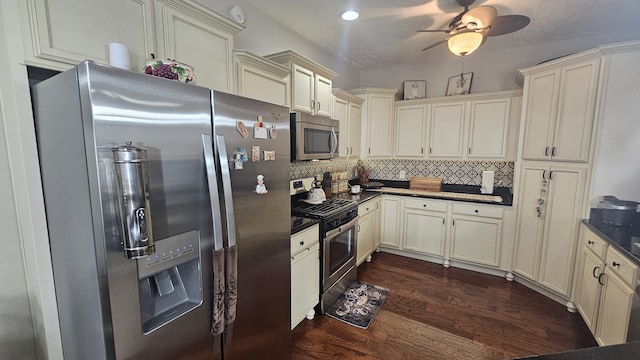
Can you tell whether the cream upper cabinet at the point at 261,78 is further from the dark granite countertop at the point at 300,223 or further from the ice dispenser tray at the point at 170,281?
the ice dispenser tray at the point at 170,281

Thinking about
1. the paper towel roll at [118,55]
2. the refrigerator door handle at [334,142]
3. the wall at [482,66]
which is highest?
the wall at [482,66]

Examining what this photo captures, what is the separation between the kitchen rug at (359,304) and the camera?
2.36 meters

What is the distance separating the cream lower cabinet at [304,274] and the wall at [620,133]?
249 centimetres

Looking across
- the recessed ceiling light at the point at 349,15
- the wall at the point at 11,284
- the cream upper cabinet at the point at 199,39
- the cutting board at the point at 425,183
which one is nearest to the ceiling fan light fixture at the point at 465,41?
the recessed ceiling light at the point at 349,15

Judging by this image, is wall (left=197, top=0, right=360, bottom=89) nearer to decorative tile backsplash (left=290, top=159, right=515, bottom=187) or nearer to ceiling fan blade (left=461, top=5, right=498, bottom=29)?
decorative tile backsplash (left=290, top=159, right=515, bottom=187)

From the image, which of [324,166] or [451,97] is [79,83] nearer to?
[324,166]

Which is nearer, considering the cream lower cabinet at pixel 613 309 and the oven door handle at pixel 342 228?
the cream lower cabinet at pixel 613 309

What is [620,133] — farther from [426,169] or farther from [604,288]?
[426,169]

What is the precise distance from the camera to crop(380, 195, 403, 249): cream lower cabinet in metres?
3.68

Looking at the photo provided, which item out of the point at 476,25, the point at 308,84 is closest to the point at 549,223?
the point at 476,25

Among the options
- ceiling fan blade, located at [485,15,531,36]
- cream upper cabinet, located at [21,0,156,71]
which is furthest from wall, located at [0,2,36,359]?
ceiling fan blade, located at [485,15,531,36]

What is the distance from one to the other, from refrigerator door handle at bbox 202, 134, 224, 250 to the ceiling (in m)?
1.78

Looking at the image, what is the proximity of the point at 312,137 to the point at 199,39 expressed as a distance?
122 centimetres

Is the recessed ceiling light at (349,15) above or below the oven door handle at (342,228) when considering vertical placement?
above
